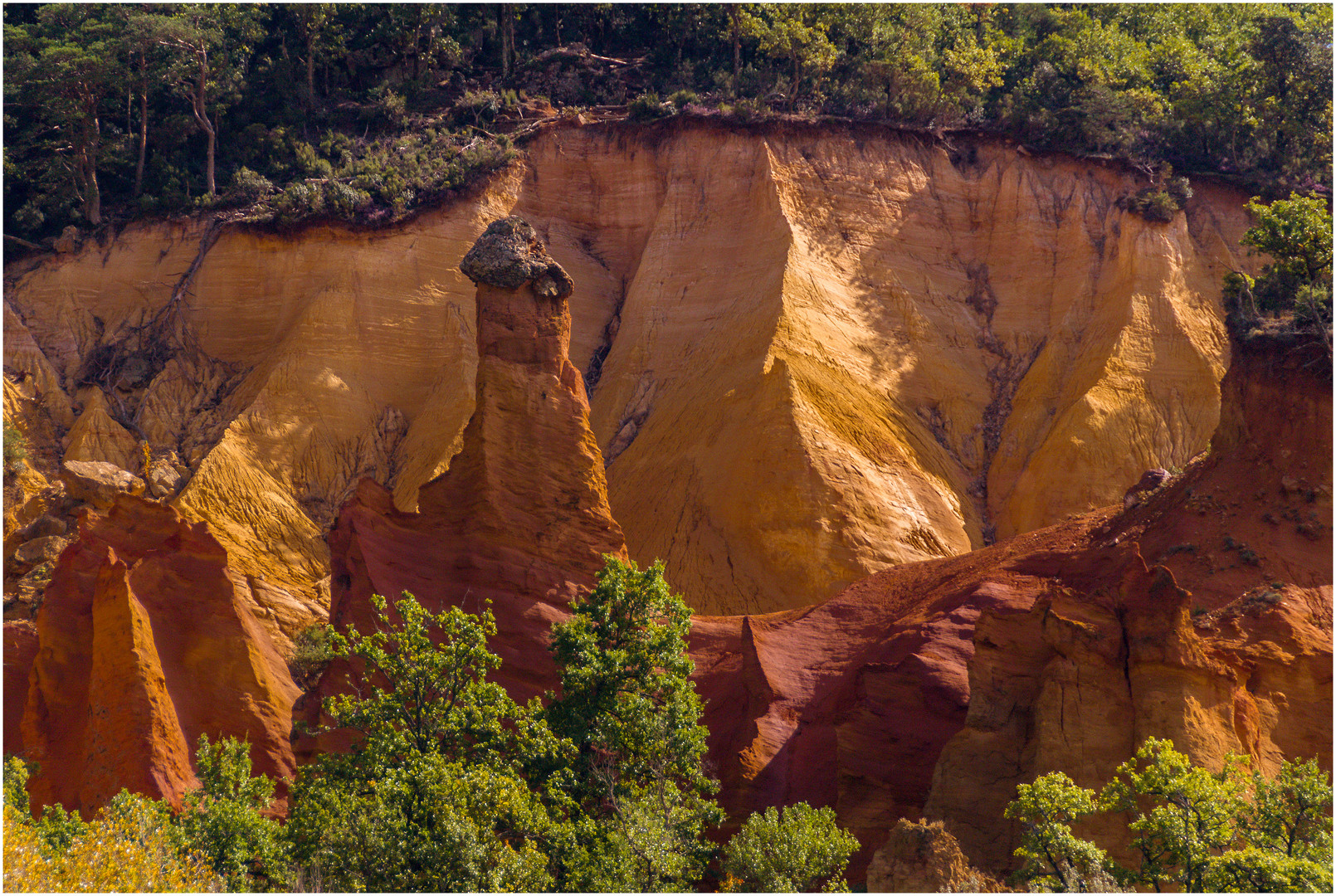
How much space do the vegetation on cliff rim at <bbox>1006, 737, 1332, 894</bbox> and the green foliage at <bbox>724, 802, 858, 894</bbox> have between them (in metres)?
2.45

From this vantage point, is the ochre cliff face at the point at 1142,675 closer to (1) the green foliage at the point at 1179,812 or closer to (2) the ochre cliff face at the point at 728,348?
(1) the green foliage at the point at 1179,812

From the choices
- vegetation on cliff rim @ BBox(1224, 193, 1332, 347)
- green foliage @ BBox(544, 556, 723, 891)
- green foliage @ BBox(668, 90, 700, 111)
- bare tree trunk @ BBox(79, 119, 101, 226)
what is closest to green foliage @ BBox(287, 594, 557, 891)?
green foliage @ BBox(544, 556, 723, 891)

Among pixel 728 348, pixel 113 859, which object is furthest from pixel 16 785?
pixel 728 348

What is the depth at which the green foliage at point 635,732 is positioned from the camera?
48.7ft

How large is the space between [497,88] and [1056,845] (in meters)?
40.6

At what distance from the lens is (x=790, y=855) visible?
1465 centimetres

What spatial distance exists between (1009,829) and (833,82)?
36.2 m

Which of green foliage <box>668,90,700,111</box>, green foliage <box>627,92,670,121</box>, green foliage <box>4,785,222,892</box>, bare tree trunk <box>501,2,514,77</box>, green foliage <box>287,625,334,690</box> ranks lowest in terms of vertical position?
green foliage <box>287,625,334,690</box>

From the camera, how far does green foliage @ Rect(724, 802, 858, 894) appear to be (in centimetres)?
1455

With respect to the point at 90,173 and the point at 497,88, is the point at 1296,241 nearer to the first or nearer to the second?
the point at 497,88

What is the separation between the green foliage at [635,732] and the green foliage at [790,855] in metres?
0.75

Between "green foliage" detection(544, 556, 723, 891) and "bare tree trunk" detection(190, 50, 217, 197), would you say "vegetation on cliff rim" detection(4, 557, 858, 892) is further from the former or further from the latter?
"bare tree trunk" detection(190, 50, 217, 197)

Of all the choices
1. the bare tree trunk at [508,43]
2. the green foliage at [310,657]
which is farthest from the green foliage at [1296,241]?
the bare tree trunk at [508,43]

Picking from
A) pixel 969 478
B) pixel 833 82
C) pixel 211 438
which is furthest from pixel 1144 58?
pixel 211 438
